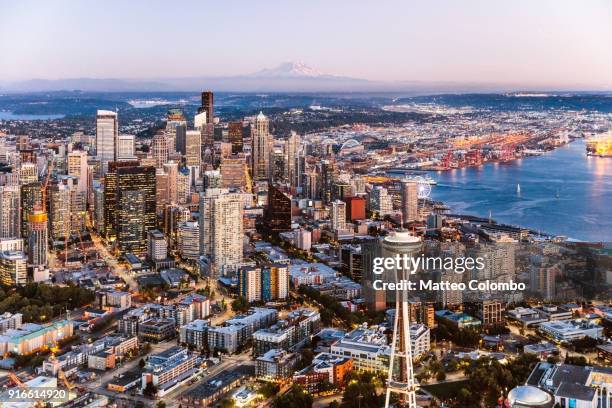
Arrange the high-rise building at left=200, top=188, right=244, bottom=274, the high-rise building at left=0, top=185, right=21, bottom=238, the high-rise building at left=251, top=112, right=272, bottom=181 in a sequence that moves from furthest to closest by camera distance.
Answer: the high-rise building at left=251, top=112, right=272, bottom=181, the high-rise building at left=0, top=185, right=21, bottom=238, the high-rise building at left=200, top=188, right=244, bottom=274

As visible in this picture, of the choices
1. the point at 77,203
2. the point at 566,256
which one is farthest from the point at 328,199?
the point at 566,256

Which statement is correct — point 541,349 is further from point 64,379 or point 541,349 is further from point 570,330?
point 64,379

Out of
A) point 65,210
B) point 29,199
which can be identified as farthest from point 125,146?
point 29,199

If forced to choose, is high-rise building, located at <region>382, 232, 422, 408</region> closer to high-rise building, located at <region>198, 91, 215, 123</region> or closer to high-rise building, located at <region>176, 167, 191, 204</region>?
high-rise building, located at <region>176, 167, 191, 204</region>

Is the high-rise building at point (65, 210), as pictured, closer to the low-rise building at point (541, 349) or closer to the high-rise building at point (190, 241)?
the high-rise building at point (190, 241)

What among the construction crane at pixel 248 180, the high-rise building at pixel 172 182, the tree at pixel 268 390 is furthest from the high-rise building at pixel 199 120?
the tree at pixel 268 390

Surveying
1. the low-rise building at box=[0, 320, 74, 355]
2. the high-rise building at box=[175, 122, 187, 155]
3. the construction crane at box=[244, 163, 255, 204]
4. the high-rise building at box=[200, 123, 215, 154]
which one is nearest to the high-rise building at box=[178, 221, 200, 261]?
the low-rise building at box=[0, 320, 74, 355]

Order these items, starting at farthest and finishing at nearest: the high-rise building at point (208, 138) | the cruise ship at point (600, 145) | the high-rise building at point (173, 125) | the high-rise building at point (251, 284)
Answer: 1. the high-rise building at point (173, 125)
2. the high-rise building at point (208, 138)
3. the cruise ship at point (600, 145)
4. the high-rise building at point (251, 284)
